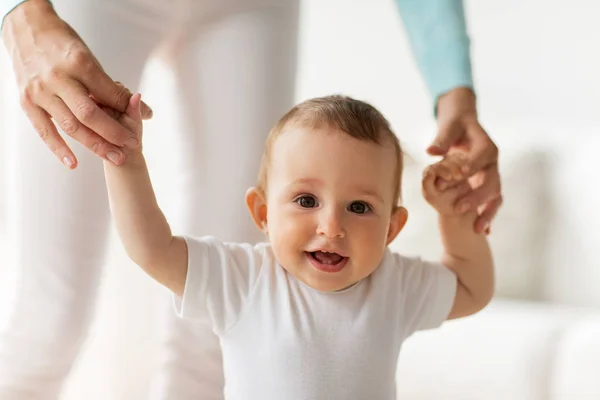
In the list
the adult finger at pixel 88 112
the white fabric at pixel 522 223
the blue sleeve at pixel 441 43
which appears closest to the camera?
the adult finger at pixel 88 112

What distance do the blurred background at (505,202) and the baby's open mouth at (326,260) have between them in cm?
37

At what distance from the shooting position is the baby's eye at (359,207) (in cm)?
89

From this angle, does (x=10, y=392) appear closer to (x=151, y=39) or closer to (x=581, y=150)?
(x=151, y=39)

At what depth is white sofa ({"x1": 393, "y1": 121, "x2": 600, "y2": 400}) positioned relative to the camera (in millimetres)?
1321

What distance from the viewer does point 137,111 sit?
0.79 meters

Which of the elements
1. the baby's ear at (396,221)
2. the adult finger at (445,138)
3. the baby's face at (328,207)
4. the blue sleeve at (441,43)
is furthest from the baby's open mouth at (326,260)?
the blue sleeve at (441,43)

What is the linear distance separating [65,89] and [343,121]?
319 millimetres

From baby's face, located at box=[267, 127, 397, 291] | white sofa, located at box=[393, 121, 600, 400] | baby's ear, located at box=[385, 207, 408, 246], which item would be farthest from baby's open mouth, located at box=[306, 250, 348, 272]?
white sofa, located at box=[393, 121, 600, 400]

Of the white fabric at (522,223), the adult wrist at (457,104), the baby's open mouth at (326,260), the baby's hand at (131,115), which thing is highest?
the white fabric at (522,223)

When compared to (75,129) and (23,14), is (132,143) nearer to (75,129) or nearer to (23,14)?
(75,129)

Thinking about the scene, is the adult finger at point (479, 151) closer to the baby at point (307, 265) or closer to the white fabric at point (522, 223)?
the baby at point (307, 265)

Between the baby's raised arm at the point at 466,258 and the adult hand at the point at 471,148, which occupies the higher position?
the adult hand at the point at 471,148

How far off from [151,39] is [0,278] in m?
0.70

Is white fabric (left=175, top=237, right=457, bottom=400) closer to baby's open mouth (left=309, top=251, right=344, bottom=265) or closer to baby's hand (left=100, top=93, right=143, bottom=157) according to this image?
baby's open mouth (left=309, top=251, right=344, bottom=265)
